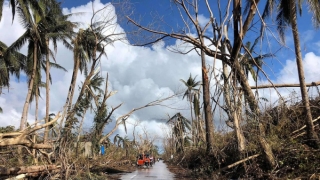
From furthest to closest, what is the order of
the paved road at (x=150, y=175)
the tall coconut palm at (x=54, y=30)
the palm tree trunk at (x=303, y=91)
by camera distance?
the tall coconut palm at (x=54, y=30)
the paved road at (x=150, y=175)
the palm tree trunk at (x=303, y=91)

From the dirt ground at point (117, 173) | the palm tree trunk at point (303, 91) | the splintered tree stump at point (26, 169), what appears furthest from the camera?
the dirt ground at point (117, 173)

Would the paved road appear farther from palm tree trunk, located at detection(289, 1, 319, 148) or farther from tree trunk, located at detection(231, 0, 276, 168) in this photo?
palm tree trunk, located at detection(289, 1, 319, 148)

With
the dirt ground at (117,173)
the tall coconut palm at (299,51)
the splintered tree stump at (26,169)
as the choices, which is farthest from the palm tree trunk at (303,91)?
the splintered tree stump at (26,169)

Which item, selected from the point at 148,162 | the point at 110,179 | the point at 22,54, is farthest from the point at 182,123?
the point at 110,179

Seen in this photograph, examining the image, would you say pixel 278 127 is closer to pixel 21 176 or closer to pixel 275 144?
pixel 275 144

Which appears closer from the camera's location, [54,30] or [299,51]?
[299,51]

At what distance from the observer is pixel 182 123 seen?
61.3 meters

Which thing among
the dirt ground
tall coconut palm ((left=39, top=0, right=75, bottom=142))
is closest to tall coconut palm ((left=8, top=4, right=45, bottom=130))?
tall coconut palm ((left=39, top=0, right=75, bottom=142))

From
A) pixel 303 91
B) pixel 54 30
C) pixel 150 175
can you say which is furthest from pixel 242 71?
pixel 54 30

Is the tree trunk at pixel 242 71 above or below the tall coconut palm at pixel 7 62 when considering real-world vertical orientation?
below

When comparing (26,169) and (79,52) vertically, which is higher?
(79,52)

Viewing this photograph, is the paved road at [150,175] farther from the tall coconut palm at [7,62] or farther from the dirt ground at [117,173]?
the tall coconut palm at [7,62]

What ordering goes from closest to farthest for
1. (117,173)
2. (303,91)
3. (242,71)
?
(242,71), (303,91), (117,173)

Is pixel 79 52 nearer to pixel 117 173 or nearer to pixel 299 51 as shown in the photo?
pixel 117 173
